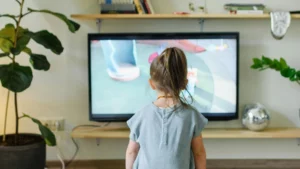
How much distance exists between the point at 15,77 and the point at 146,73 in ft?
3.12

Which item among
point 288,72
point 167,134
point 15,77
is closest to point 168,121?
point 167,134

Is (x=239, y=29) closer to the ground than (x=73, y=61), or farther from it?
farther from it

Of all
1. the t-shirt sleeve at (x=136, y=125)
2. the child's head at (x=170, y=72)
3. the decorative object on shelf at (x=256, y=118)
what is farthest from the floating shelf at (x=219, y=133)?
the child's head at (x=170, y=72)

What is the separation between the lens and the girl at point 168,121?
5.96ft

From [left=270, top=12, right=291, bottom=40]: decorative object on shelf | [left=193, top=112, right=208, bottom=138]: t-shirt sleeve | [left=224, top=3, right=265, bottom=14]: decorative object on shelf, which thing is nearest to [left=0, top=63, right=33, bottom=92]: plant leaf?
[left=193, top=112, right=208, bottom=138]: t-shirt sleeve

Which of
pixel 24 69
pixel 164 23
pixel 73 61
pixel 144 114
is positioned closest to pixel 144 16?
pixel 164 23

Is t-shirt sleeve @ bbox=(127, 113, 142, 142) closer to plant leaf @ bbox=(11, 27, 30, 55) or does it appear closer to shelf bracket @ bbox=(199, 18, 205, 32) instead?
plant leaf @ bbox=(11, 27, 30, 55)

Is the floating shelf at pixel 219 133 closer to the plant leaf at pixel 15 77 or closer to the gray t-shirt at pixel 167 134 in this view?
the plant leaf at pixel 15 77

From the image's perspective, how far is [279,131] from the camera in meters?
3.12

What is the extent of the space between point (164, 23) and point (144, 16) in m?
0.25

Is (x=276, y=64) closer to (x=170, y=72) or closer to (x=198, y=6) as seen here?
(x=198, y=6)

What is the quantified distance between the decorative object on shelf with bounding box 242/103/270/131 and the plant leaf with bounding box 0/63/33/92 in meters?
1.56

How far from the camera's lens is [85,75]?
10.5 ft

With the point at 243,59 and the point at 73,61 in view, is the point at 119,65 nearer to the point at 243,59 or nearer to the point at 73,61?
the point at 73,61
